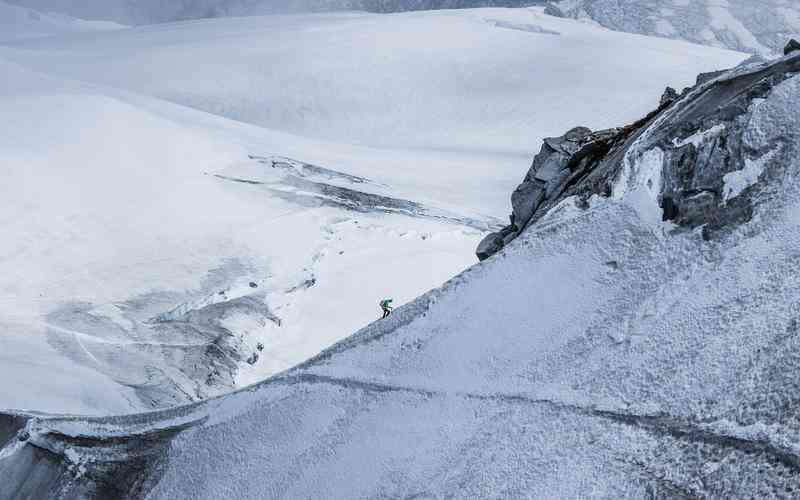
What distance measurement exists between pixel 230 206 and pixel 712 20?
141 ft

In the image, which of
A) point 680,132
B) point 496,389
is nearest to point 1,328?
point 496,389

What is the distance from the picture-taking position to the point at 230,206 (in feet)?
55.1

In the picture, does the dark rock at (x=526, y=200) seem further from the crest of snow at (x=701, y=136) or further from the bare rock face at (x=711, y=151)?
the crest of snow at (x=701, y=136)

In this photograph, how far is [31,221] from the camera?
14.4 m

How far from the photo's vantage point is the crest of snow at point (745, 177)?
5.03 m

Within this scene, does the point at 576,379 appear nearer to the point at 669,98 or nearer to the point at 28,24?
the point at 669,98

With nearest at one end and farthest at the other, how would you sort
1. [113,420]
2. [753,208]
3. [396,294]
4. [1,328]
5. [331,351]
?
[753,208]
[331,351]
[113,420]
[1,328]
[396,294]

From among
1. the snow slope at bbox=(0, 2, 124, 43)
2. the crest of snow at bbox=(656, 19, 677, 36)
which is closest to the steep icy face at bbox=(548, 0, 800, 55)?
the crest of snow at bbox=(656, 19, 677, 36)

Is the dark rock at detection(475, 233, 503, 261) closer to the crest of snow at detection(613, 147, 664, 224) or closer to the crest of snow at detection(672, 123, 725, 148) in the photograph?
the crest of snow at detection(613, 147, 664, 224)

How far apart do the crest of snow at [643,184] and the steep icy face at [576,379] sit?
1cm

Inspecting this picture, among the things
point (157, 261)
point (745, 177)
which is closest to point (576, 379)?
point (745, 177)

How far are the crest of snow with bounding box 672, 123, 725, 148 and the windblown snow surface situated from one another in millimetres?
2055

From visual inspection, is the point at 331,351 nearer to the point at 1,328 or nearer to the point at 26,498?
the point at 26,498

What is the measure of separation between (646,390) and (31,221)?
12405 mm
